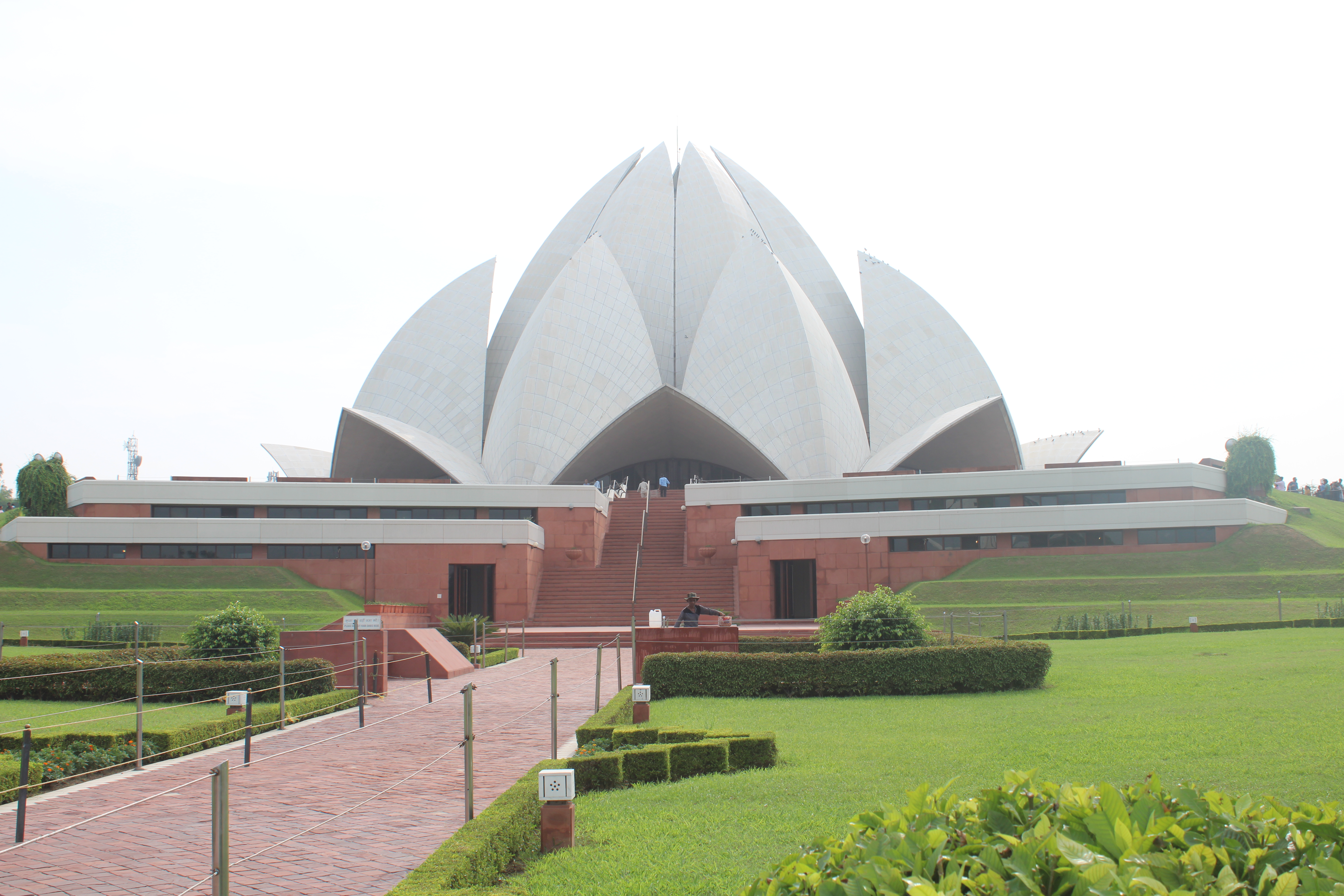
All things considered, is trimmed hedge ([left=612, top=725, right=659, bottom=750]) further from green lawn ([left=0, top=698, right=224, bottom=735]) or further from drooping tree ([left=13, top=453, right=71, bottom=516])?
drooping tree ([left=13, top=453, right=71, bottom=516])

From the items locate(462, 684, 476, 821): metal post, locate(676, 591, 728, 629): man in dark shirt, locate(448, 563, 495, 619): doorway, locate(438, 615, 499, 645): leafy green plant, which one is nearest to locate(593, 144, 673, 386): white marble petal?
locate(448, 563, 495, 619): doorway

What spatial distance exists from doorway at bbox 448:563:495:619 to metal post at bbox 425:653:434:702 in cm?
918

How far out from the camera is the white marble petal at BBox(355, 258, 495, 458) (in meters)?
36.3

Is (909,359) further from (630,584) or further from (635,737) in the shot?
(635,737)

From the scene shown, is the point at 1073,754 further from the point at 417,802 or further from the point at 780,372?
the point at 780,372

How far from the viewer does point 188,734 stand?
7852 mm

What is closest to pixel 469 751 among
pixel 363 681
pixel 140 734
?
pixel 140 734

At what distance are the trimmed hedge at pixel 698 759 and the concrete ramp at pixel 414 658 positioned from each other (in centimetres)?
756

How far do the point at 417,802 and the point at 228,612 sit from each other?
7339mm

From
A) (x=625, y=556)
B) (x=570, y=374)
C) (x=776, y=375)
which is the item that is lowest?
(x=625, y=556)

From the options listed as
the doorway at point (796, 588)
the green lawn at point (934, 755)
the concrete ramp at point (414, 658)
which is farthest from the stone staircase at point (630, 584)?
the green lawn at point (934, 755)

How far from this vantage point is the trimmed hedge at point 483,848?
377cm

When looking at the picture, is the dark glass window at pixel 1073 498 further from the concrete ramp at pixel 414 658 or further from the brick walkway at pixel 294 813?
the brick walkway at pixel 294 813

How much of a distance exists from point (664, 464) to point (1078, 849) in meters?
36.6
